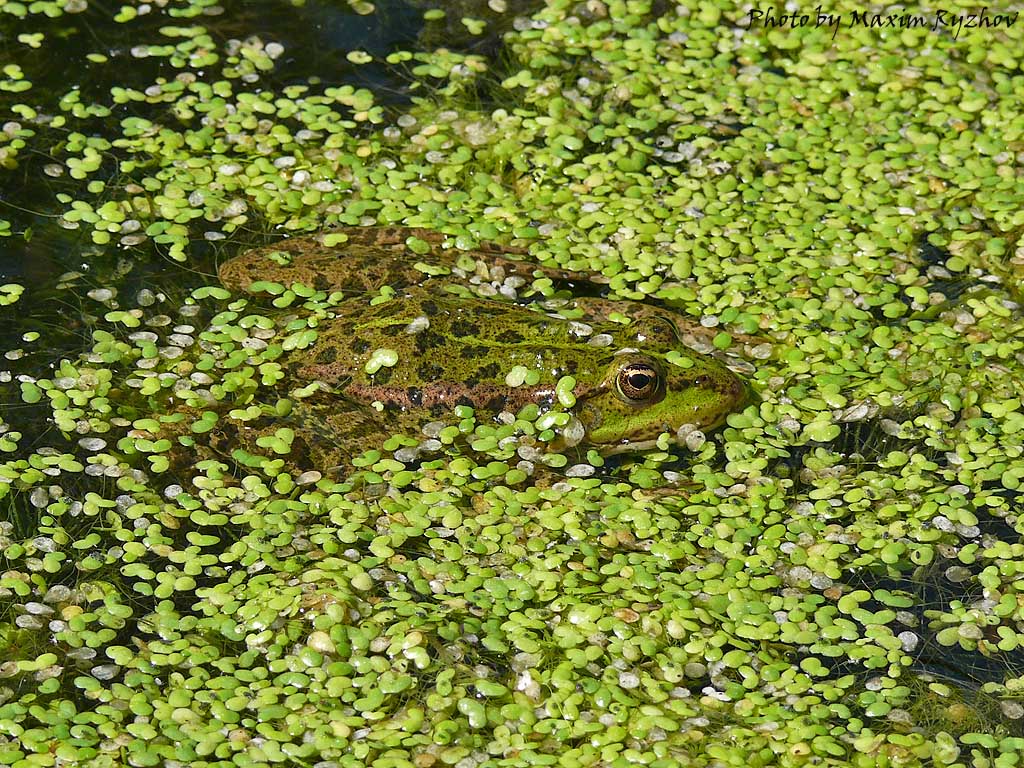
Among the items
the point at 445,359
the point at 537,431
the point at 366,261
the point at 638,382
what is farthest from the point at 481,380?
the point at 366,261

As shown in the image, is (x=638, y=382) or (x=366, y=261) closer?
(x=638, y=382)

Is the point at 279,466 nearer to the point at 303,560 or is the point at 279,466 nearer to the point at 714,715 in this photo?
the point at 303,560

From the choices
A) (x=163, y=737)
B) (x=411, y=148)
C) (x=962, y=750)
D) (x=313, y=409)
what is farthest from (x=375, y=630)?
(x=411, y=148)

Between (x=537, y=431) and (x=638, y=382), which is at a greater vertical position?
(x=638, y=382)

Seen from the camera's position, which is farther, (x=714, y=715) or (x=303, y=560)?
(x=303, y=560)

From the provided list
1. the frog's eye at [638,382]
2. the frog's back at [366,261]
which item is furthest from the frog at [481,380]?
the frog's back at [366,261]

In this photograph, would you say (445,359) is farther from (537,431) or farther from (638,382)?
(638,382)

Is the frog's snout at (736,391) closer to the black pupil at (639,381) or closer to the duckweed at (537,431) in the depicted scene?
the duckweed at (537,431)

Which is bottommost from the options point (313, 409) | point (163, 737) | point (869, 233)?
point (163, 737)
